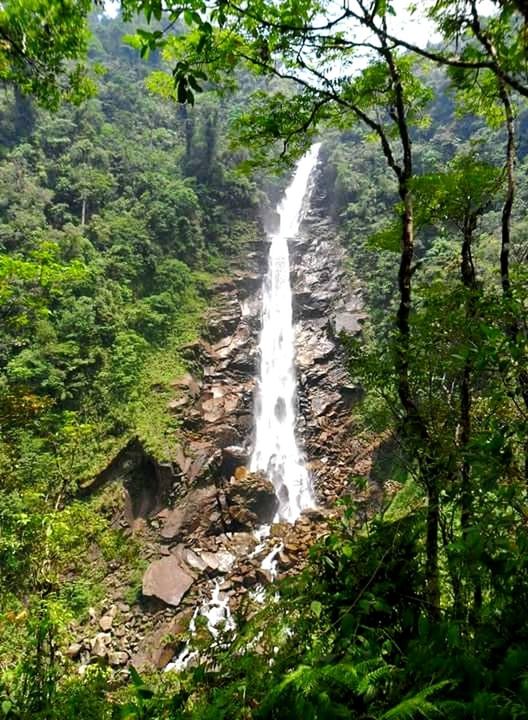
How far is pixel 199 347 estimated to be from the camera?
18.2 m

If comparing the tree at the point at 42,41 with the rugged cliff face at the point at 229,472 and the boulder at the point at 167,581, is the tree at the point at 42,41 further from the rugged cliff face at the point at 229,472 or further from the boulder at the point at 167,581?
the boulder at the point at 167,581

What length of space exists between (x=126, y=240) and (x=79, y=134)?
8.48 meters

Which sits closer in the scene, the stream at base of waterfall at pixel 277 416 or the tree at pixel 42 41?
the tree at pixel 42 41

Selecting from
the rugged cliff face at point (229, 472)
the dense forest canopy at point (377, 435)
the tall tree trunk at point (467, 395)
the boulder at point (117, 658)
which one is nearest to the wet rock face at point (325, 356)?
the rugged cliff face at point (229, 472)

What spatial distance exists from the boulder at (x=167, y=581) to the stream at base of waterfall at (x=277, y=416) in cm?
59

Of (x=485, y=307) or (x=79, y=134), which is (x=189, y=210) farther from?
(x=485, y=307)

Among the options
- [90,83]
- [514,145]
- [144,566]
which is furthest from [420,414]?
[144,566]

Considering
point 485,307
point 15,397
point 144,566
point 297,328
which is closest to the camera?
point 485,307

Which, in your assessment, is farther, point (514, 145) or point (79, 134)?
point (79, 134)

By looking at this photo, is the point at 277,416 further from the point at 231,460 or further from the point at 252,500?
the point at 252,500

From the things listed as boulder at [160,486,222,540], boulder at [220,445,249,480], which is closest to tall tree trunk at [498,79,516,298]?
boulder at [160,486,222,540]

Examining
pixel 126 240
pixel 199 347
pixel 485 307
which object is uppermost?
pixel 126 240

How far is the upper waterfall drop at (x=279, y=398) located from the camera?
14.7 meters

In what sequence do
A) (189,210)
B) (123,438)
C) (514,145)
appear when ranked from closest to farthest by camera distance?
(514,145)
(123,438)
(189,210)
